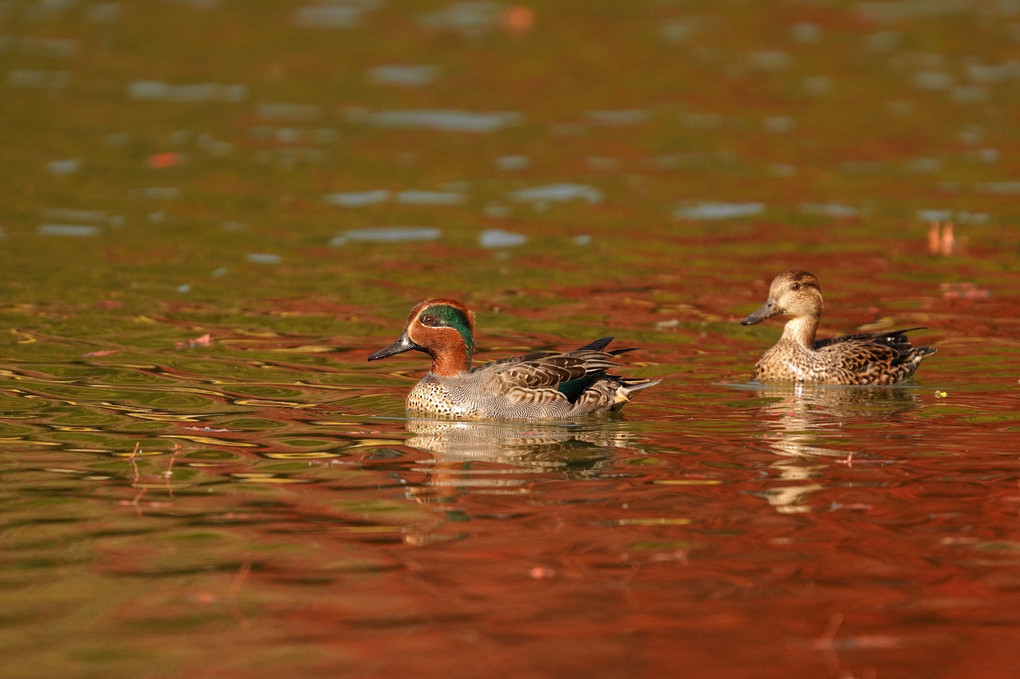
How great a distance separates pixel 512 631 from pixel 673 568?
3.93ft

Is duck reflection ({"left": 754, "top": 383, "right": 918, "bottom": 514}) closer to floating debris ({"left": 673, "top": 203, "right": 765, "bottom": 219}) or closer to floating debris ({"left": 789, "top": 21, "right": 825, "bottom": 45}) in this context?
floating debris ({"left": 673, "top": 203, "right": 765, "bottom": 219})

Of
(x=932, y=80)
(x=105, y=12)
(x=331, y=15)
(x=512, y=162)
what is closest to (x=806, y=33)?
(x=932, y=80)

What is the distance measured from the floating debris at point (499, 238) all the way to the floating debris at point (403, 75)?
10.2 meters

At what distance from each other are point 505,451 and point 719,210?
10895 millimetres

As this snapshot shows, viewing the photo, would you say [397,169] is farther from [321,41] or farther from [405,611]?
[405,611]

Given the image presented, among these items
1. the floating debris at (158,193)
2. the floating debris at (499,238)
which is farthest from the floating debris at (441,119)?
the floating debris at (499,238)

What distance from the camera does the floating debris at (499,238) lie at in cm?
1927

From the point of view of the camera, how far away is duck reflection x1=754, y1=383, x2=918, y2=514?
975 cm

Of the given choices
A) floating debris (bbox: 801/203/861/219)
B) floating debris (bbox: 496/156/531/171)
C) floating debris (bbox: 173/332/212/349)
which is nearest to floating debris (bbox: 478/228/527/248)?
floating debris (bbox: 496/156/531/171)

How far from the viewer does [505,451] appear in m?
11.0

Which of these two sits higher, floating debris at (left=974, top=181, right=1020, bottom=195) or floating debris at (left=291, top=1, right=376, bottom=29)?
floating debris at (left=291, top=1, right=376, bottom=29)

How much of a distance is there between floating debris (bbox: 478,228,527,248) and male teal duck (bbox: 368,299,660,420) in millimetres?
6978

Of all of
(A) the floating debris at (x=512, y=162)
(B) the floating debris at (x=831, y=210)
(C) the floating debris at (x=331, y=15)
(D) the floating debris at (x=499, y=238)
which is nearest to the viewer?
(D) the floating debris at (x=499, y=238)

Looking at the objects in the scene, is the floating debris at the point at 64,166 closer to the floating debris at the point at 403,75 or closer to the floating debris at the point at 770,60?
the floating debris at the point at 403,75
